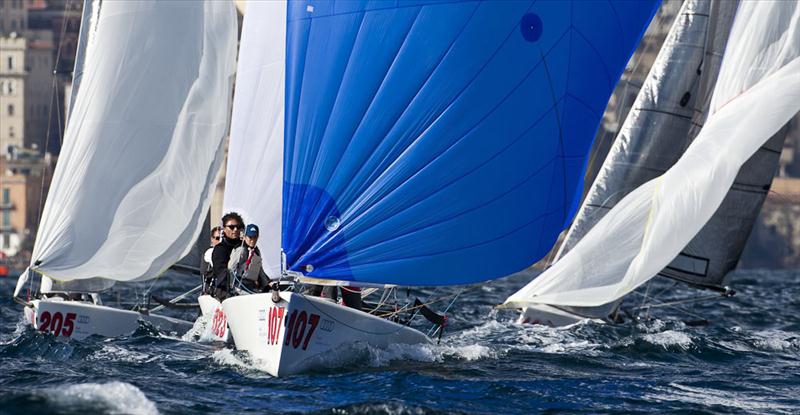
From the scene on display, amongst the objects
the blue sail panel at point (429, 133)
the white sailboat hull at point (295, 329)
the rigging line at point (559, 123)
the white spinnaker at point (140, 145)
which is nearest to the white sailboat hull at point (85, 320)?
the white spinnaker at point (140, 145)

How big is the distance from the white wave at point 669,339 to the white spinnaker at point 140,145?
5.57 meters

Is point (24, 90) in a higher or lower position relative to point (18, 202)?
higher

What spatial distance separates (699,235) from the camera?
21.7 meters

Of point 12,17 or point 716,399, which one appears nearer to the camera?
point 716,399

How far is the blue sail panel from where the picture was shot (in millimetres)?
14836

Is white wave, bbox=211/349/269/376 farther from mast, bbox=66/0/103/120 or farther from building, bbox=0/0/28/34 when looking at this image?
building, bbox=0/0/28/34

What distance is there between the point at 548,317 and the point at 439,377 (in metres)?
6.45

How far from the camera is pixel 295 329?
553 inches

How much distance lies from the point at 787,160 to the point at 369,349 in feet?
338

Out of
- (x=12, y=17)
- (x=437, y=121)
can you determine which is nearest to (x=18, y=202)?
(x=12, y=17)

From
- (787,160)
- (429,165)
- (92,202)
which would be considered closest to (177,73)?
(92,202)

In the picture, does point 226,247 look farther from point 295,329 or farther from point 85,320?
point 85,320

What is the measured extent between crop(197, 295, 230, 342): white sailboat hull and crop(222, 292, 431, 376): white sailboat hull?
2.15 metres

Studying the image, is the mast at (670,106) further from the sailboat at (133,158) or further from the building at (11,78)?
the building at (11,78)
